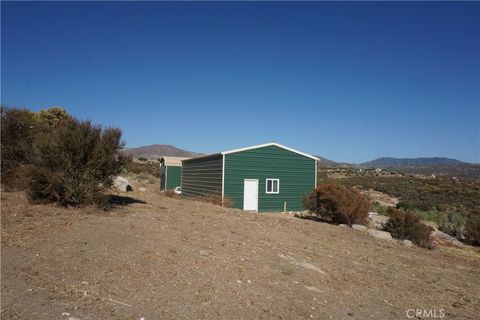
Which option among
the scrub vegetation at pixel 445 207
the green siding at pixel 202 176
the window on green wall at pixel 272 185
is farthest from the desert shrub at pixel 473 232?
the green siding at pixel 202 176

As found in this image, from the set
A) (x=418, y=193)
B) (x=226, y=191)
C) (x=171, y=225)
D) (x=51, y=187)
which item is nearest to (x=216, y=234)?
(x=171, y=225)

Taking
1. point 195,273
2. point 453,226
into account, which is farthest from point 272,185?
point 195,273

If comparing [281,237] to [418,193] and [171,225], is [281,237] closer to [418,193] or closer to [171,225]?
[171,225]

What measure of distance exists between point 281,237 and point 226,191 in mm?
11679

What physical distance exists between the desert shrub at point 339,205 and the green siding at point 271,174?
18.4 feet

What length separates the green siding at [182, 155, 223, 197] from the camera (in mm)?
22147

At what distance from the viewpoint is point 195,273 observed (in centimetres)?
568

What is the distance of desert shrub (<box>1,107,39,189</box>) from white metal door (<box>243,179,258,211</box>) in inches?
438

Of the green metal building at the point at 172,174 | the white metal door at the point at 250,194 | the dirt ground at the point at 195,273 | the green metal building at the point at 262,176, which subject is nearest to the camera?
the dirt ground at the point at 195,273

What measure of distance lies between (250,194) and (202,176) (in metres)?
4.59

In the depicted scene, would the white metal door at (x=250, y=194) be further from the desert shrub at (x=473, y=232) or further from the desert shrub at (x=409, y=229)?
the desert shrub at (x=473, y=232)

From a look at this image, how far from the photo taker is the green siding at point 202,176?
72.7 feet

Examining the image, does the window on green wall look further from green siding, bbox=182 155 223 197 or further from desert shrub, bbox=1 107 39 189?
desert shrub, bbox=1 107 39 189

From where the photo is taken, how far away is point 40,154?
9406 mm
